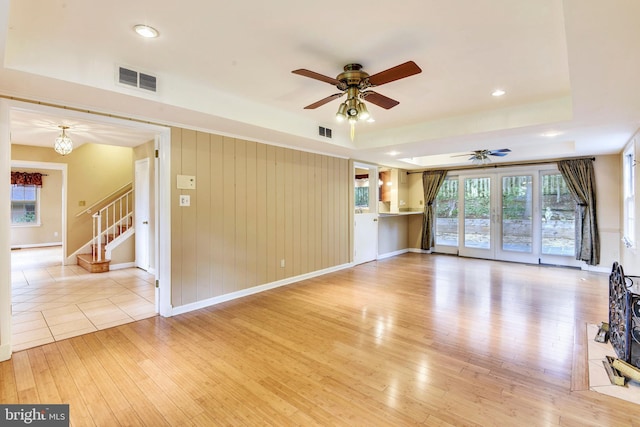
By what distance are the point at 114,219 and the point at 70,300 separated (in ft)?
10.1

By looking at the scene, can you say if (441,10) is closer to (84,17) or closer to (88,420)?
(84,17)

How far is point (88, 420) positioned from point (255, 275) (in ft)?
9.40

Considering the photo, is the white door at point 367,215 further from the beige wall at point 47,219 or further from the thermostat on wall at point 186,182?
the beige wall at point 47,219

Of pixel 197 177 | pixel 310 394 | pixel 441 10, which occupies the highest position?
pixel 441 10

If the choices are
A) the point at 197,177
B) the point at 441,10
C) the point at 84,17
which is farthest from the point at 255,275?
the point at 441,10

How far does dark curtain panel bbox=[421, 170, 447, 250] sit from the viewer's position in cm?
834

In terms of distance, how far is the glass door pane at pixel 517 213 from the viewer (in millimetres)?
6996

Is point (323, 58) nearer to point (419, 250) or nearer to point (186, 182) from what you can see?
point (186, 182)

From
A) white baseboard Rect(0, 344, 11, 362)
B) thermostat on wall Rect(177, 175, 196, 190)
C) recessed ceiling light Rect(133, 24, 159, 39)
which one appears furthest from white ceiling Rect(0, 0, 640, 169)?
white baseboard Rect(0, 344, 11, 362)

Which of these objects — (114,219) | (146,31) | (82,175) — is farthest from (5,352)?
(82,175)

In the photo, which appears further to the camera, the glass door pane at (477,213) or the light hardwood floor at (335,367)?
the glass door pane at (477,213)

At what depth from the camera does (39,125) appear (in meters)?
5.00

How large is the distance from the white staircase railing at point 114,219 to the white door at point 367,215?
520cm

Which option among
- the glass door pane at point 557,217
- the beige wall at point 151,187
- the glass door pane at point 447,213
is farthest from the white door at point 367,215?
the beige wall at point 151,187
